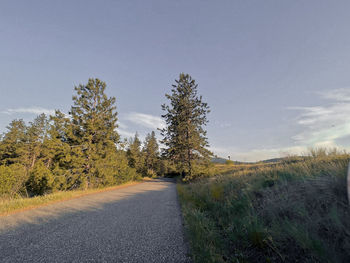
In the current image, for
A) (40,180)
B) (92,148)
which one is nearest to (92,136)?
(92,148)

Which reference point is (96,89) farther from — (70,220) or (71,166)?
(70,220)

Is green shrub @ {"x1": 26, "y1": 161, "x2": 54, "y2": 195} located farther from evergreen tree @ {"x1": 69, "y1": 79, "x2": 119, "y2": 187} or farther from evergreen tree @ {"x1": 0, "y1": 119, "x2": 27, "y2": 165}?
evergreen tree @ {"x1": 0, "y1": 119, "x2": 27, "y2": 165}

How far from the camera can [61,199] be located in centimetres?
746

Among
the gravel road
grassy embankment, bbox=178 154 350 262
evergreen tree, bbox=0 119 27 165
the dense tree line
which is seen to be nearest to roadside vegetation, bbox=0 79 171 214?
the dense tree line

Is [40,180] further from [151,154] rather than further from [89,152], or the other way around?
[151,154]

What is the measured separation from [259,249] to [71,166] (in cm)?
1513

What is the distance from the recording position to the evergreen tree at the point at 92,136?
41.7 ft

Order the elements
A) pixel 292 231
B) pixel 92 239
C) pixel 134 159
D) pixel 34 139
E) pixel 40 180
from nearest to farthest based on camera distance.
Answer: pixel 292 231, pixel 92 239, pixel 40 180, pixel 34 139, pixel 134 159

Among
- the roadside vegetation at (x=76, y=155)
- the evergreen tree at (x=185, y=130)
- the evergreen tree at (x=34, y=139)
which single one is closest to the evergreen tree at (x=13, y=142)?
the evergreen tree at (x=34, y=139)

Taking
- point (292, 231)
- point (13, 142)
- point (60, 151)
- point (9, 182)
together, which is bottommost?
point (9, 182)

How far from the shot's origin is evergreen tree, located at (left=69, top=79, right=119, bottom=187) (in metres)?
12.7

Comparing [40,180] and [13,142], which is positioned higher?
[13,142]

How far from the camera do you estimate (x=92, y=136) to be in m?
13.4

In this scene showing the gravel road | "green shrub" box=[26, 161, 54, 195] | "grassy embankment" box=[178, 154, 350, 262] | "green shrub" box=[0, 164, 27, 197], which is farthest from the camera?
"green shrub" box=[26, 161, 54, 195]
